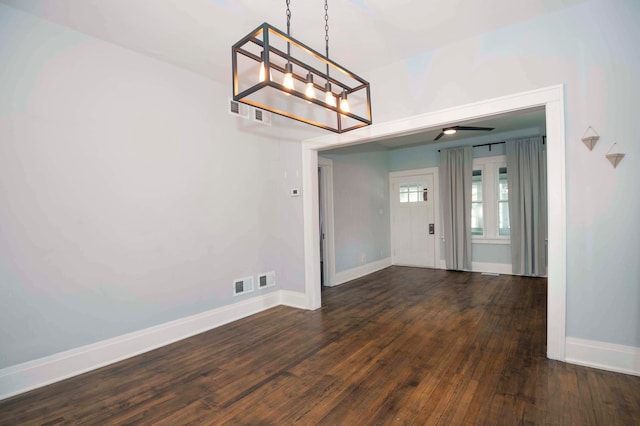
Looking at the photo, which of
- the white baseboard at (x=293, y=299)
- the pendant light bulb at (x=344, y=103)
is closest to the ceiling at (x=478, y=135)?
the white baseboard at (x=293, y=299)

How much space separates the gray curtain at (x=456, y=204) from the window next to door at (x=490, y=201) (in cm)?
22

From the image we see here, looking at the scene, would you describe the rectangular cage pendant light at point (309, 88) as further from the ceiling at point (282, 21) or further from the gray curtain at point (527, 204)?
the gray curtain at point (527, 204)

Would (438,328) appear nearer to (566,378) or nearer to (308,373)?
(566,378)

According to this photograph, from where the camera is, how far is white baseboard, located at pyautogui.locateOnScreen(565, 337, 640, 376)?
2.36 meters

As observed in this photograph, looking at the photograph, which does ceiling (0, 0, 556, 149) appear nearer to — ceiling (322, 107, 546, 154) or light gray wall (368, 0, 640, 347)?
light gray wall (368, 0, 640, 347)

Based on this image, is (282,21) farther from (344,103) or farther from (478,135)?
(478,135)

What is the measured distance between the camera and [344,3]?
2387 mm

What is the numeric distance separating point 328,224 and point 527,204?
3640 millimetres

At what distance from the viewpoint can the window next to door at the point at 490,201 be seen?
6.09m

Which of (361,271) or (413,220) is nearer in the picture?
(361,271)

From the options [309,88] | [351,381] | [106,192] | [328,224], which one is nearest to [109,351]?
[106,192]

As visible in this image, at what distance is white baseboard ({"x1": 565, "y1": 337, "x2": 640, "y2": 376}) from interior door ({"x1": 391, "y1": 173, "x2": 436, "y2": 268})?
4221 mm

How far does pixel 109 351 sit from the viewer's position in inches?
109

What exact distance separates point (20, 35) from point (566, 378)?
4.92m
